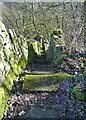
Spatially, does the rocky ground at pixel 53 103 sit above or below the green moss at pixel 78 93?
below

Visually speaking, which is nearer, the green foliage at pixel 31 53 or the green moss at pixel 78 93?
the green moss at pixel 78 93

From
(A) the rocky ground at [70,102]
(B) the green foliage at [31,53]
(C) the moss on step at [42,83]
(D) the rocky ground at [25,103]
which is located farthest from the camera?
(B) the green foliage at [31,53]

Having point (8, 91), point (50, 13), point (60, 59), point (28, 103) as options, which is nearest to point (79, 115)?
point (28, 103)

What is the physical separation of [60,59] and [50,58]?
2.46 meters

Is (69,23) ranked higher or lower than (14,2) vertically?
lower

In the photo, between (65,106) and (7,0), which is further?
(7,0)

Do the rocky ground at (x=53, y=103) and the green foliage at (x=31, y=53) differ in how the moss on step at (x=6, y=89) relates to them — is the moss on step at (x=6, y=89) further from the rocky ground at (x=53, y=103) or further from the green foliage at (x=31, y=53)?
the green foliage at (x=31, y=53)

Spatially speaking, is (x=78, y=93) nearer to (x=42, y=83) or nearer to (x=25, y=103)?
(x=25, y=103)

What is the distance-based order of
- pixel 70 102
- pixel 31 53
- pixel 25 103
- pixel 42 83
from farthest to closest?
pixel 31 53
pixel 42 83
pixel 25 103
pixel 70 102

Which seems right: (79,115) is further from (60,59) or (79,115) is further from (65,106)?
(60,59)

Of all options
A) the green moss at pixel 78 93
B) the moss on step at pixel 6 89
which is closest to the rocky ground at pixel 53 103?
the green moss at pixel 78 93

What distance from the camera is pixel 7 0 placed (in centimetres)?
2328

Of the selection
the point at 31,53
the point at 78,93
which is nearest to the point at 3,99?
the point at 78,93

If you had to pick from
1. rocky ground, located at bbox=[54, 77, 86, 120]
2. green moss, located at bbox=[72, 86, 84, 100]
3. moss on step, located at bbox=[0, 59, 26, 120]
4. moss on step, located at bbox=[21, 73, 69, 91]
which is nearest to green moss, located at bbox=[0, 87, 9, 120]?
moss on step, located at bbox=[0, 59, 26, 120]
